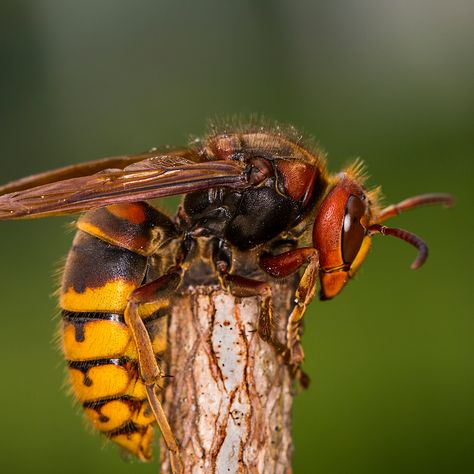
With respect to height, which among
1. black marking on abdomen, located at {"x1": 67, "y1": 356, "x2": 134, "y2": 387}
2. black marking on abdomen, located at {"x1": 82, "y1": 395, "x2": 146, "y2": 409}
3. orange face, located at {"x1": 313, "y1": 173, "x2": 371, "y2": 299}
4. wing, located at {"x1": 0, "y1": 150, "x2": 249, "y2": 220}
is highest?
wing, located at {"x1": 0, "y1": 150, "x2": 249, "y2": 220}

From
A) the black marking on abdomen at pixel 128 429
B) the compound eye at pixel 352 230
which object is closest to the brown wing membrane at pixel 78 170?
the compound eye at pixel 352 230

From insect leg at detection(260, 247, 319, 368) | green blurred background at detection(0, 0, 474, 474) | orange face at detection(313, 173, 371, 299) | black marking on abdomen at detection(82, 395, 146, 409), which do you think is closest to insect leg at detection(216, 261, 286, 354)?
insect leg at detection(260, 247, 319, 368)

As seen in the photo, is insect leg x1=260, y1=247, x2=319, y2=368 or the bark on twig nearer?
the bark on twig

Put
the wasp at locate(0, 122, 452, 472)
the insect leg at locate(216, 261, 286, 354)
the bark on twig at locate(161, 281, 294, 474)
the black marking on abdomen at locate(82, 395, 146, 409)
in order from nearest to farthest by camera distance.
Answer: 1. the bark on twig at locate(161, 281, 294, 474)
2. the insect leg at locate(216, 261, 286, 354)
3. the wasp at locate(0, 122, 452, 472)
4. the black marking on abdomen at locate(82, 395, 146, 409)

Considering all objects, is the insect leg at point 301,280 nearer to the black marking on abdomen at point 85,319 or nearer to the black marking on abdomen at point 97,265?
the black marking on abdomen at point 97,265

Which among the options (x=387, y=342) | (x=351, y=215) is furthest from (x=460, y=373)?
(x=351, y=215)

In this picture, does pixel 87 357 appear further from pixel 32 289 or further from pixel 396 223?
pixel 32 289

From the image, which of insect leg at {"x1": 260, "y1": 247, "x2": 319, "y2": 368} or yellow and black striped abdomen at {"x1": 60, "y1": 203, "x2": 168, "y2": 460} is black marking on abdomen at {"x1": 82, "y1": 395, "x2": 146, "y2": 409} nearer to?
yellow and black striped abdomen at {"x1": 60, "y1": 203, "x2": 168, "y2": 460}

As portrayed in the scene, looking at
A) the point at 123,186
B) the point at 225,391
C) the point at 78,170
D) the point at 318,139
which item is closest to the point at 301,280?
the point at 225,391
